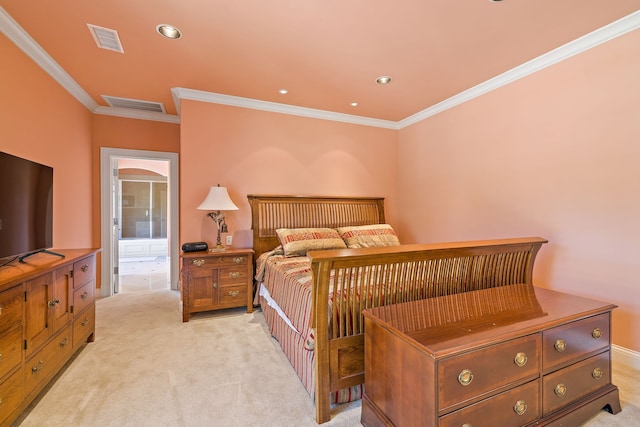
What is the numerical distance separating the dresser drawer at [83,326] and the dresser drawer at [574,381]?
3240 mm

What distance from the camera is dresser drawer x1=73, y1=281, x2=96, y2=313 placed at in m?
2.31

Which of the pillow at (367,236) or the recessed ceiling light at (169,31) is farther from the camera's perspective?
the pillow at (367,236)

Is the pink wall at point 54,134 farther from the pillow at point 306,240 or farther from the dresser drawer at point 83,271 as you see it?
the pillow at point 306,240

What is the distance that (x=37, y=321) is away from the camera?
1.80 meters

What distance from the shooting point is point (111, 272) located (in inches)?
162

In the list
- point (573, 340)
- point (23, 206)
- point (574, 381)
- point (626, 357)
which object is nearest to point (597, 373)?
point (574, 381)

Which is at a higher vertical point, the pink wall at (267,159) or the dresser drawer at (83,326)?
the pink wall at (267,159)

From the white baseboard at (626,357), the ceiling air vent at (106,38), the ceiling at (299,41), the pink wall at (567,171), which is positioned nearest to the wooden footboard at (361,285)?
the pink wall at (567,171)

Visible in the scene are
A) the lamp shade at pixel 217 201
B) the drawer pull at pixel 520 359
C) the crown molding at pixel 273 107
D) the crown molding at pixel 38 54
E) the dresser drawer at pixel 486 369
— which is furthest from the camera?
the crown molding at pixel 273 107

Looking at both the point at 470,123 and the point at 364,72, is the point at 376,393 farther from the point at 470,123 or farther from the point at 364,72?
the point at 470,123

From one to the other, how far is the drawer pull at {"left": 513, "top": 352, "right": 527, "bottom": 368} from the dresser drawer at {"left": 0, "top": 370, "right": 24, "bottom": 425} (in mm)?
2582

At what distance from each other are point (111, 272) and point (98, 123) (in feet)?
6.89

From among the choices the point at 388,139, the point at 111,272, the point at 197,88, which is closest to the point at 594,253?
the point at 388,139

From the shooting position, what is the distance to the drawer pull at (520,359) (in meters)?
1.39
